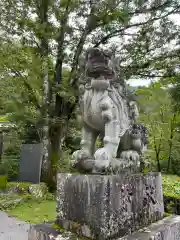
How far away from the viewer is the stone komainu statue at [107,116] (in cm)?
217

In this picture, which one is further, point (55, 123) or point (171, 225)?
point (55, 123)

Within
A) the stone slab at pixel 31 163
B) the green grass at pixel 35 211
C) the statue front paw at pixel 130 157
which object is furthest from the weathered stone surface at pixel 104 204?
the stone slab at pixel 31 163

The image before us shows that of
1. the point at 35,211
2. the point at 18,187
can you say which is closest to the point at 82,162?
the point at 35,211

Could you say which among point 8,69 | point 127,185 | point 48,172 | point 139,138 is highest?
point 8,69

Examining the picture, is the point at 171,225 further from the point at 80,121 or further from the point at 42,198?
the point at 42,198

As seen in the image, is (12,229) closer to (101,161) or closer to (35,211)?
(35,211)

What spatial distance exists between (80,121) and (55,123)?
223 inches

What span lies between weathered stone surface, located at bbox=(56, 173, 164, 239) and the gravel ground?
7.15 ft

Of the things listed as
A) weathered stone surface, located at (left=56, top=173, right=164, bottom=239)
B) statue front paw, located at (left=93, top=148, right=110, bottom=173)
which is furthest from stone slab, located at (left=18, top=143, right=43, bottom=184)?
statue front paw, located at (left=93, top=148, right=110, bottom=173)

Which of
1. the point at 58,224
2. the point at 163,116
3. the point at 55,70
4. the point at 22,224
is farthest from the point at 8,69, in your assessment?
the point at 163,116

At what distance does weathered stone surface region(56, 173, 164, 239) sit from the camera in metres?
1.85

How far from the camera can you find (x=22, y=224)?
4.62 meters

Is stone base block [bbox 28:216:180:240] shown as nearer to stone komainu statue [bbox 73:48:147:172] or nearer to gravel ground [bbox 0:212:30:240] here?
stone komainu statue [bbox 73:48:147:172]

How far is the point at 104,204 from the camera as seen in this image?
184cm
